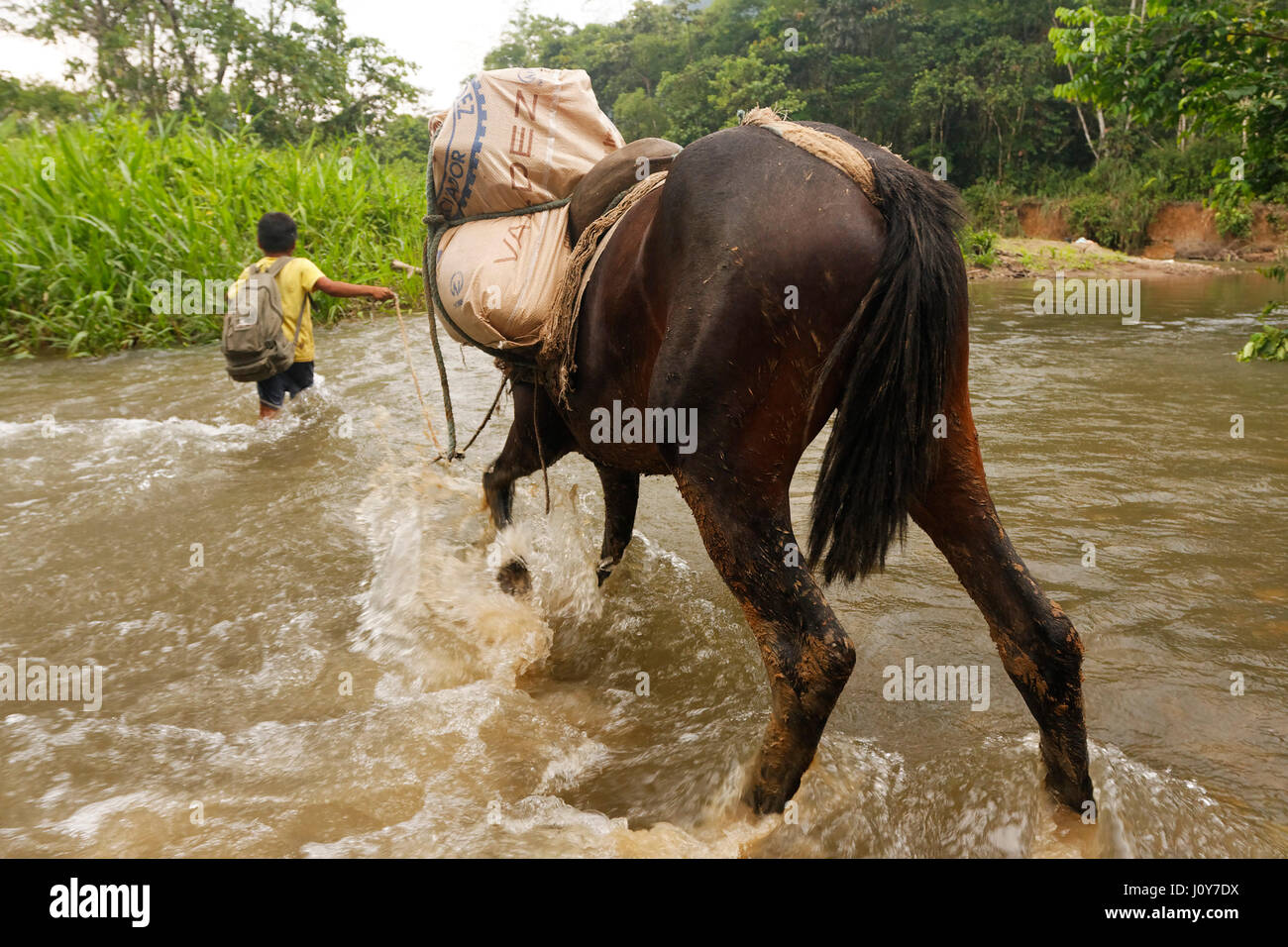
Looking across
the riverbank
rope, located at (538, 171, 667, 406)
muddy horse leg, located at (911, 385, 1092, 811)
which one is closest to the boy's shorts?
rope, located at (538, 171, 667, 406)

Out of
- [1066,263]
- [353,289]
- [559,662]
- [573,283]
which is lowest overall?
[559,662]

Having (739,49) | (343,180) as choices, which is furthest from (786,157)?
(739,49)

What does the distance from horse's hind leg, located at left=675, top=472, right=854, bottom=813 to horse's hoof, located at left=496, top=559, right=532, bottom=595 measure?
1.64m

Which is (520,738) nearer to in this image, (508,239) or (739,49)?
(508,239)

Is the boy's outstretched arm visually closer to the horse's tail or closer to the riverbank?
the horse's tail

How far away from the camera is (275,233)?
5.25 m

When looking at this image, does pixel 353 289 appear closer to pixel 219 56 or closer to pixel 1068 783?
pixel 1068 783

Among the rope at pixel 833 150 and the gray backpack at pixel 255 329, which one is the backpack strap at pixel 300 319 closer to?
the gray backpack at pixel 255 329

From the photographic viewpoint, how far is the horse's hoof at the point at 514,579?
3406mm

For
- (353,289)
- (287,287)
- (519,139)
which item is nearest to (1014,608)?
(519,139)

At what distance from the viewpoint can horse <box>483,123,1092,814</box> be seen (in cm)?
178

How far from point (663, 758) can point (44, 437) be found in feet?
17.2

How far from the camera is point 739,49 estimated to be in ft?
128

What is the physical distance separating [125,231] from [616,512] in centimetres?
746
